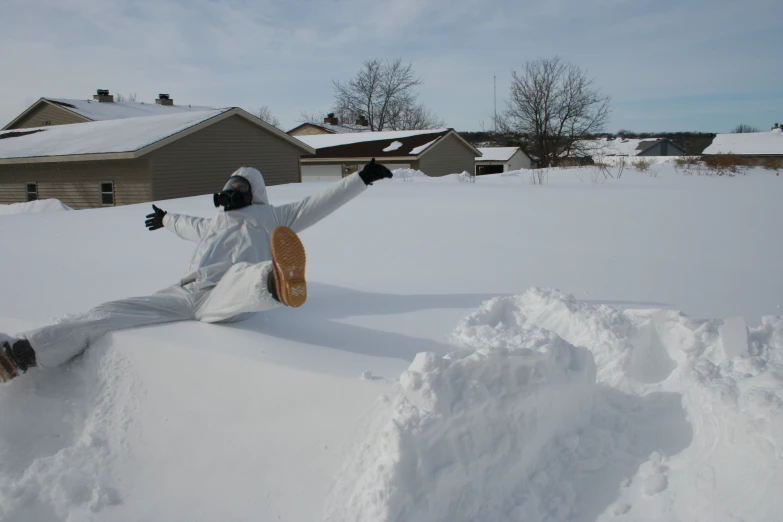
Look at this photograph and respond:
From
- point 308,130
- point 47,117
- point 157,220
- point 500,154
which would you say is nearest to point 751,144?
point 500,154

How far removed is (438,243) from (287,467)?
370 centimetres

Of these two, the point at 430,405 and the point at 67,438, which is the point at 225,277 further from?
the point at 430,405

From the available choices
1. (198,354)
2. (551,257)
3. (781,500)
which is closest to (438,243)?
(551,257)

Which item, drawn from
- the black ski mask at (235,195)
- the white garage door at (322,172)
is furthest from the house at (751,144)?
the black ski mask at (235,195)

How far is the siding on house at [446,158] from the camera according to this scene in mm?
25719

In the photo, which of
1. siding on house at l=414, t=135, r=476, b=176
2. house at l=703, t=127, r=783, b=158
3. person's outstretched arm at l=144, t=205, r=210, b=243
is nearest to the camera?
person's outstretched arm at l=144, t=205, r=210, b=243

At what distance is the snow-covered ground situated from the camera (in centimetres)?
221

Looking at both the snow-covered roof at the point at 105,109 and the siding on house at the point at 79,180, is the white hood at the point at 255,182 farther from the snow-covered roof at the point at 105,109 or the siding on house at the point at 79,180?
the snow-covered roof at the point at 105,109

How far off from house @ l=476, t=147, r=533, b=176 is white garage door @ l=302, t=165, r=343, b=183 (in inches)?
680

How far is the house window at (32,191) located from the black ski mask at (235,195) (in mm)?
18505

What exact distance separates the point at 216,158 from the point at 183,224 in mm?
15239

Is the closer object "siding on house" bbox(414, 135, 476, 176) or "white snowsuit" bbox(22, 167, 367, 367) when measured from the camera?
"white snowsuit" bbox(22, 167, 367, 367)

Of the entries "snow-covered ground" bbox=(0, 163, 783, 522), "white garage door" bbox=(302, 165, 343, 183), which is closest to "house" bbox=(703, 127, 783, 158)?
"white garage door" bbox=(302, 165, 343, 183)

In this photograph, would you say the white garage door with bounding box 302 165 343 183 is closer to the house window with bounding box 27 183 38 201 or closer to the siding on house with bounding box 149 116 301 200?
the siding on house with bounding box 149 116 301 200
